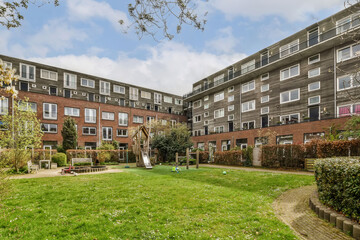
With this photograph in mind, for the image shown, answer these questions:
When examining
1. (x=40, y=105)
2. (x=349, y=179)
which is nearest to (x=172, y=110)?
(x=40, y=105)

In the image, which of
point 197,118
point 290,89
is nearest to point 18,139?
point 290,89

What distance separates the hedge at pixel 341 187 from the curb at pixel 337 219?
6.0 inches

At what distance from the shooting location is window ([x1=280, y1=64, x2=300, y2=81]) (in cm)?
2766

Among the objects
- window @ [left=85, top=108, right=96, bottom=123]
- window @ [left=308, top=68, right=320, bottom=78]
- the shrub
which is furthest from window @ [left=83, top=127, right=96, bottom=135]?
window @ [left=308, top=68, right=320, bottom=78]

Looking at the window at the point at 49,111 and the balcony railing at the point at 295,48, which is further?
the window at the point at 49,111

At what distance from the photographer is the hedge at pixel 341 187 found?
14.9 feet

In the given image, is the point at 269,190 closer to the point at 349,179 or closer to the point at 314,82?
the point at 349,179

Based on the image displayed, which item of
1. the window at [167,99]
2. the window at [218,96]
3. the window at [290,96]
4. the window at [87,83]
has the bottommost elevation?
the window at [290,96]

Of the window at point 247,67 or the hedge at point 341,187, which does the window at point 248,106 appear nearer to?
the window at point 247,67

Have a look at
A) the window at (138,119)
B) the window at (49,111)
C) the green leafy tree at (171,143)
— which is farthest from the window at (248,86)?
the window at (49,111)

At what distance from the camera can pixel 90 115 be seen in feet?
125

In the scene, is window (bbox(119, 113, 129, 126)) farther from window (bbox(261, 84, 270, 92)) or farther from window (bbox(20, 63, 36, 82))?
window (bbox(261, 84, 270, 92))

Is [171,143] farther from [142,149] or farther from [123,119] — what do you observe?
[123,119]

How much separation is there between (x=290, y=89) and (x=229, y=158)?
43.8 ft
